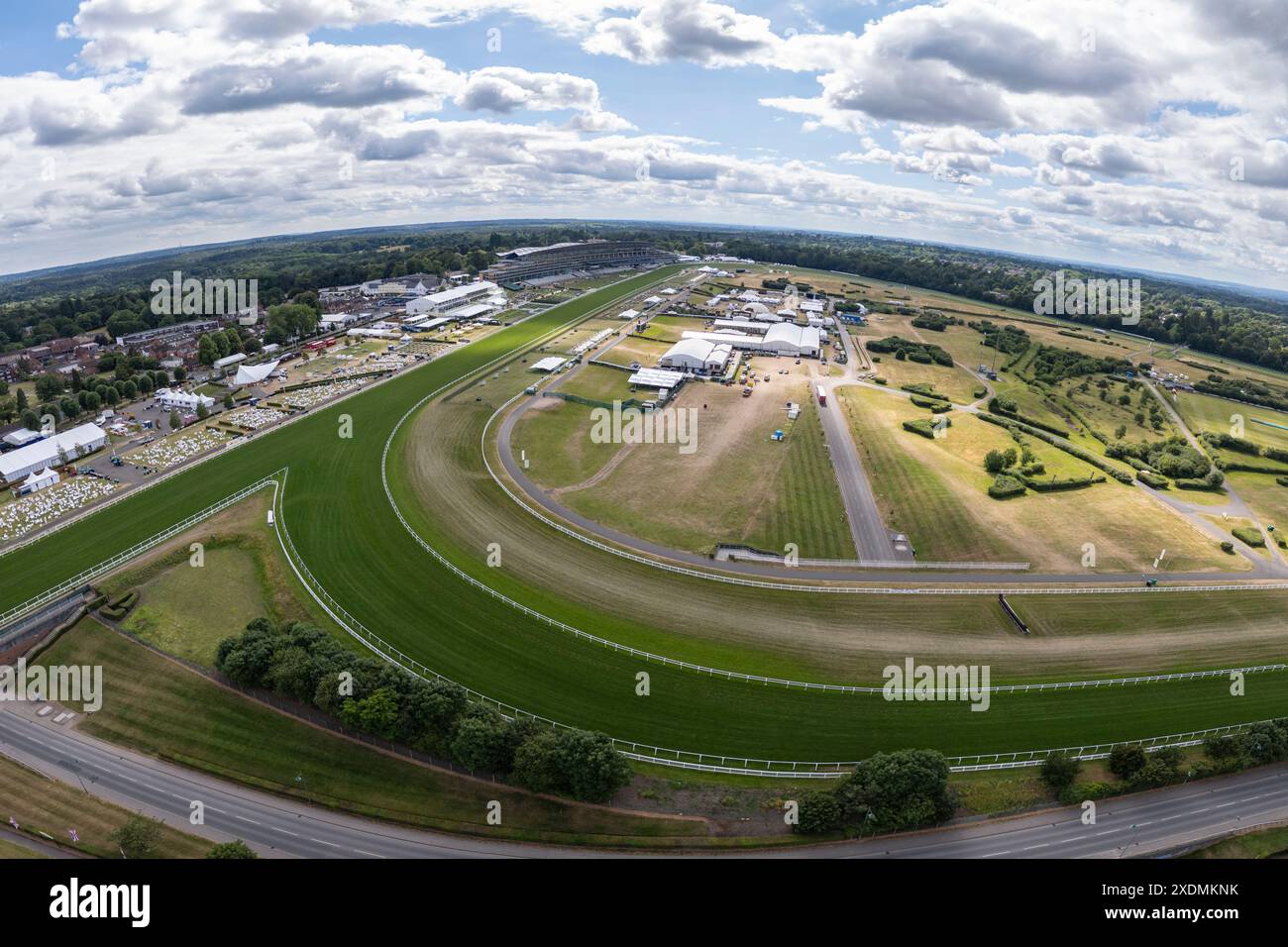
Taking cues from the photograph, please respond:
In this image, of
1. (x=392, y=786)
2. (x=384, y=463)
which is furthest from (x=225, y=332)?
(x=392, y=786)

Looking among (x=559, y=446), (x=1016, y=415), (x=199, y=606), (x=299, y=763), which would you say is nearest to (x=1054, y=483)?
(x=1016, y=415)

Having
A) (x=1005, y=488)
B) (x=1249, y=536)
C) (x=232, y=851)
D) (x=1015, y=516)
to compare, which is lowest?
(x=232, y=851)

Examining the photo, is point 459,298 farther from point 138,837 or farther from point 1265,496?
point 1265,496

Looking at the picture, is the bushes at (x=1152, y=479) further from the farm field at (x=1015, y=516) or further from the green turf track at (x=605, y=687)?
the green turf track at (x=605, y=687)

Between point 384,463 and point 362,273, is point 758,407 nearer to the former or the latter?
point 384,463

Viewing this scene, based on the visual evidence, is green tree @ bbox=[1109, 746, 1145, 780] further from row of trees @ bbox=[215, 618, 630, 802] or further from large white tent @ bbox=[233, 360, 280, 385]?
large white tent @ bbox=[233, 360, 280, 385]

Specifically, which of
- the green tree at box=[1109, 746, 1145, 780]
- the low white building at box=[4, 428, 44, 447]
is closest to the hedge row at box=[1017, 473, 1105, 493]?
the green tree at box=[1109, 746, 1145, 780]
